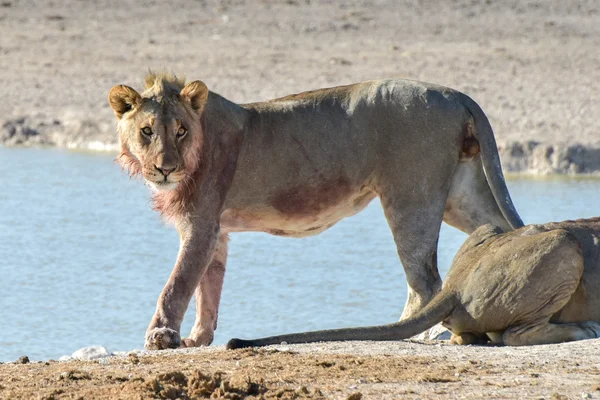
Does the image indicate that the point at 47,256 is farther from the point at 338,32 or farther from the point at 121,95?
the point at 338,32

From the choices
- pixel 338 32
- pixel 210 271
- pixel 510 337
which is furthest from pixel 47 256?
pixel 338 32

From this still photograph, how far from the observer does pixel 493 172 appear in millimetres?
7477

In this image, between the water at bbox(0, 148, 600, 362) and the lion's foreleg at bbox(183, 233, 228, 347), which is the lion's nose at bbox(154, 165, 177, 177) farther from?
the water at bbox(0, 148, 600, 362)

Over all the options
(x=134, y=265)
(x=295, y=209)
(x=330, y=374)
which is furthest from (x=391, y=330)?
(x=134, y=265)

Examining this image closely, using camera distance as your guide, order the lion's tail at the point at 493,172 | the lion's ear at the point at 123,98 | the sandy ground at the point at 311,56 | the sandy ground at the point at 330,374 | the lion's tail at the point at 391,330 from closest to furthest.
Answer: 1. the sandy ground at the point at 330,374
2. the lion's tail at the point at 391,330
3. the lion's ear at the point at 123,98
4. the lion's tail at the point at 493,172
5. the sandy ground at the point at 311,56

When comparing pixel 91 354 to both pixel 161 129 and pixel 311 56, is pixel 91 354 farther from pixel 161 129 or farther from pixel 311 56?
pixel 311 56

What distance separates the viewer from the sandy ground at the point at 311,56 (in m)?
16.4

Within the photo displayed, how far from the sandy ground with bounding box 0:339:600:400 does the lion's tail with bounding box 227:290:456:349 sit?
0.08 meters

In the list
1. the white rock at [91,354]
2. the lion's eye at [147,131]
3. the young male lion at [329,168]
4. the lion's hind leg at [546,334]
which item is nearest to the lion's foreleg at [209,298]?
the young male lion at [329,168]

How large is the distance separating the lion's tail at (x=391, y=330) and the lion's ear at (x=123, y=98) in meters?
1.62

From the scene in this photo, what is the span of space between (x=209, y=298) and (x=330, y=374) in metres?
2.34

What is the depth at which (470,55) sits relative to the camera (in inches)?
759

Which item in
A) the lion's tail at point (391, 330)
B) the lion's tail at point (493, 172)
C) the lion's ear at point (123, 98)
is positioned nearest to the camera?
the lion's tail at point (391, 330)

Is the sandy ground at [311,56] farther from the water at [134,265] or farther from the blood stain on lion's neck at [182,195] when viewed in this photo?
the blood stain on lion's neck at [182,195]
